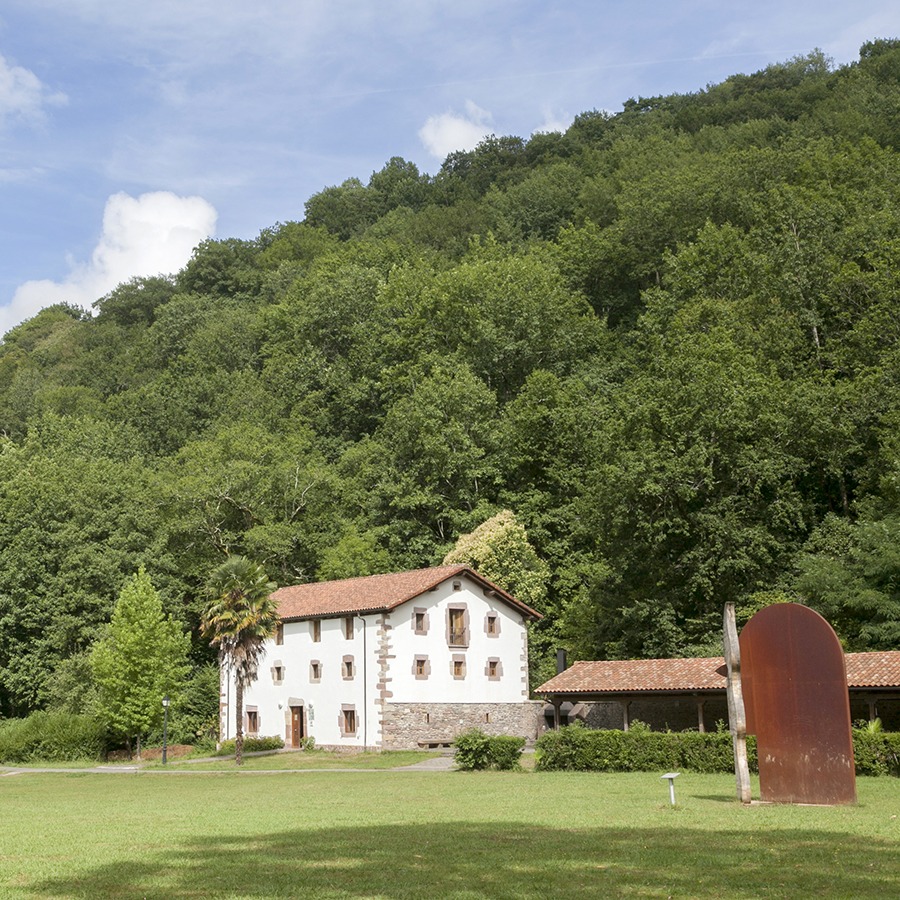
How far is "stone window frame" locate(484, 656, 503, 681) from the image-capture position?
5591 centimetres

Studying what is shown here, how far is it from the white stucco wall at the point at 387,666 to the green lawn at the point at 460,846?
23.9m

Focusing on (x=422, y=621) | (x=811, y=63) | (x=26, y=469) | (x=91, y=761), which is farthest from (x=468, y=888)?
(x=811, y=63)

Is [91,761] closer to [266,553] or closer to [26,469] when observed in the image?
[266,553]

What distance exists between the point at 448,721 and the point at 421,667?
2804 millimetres

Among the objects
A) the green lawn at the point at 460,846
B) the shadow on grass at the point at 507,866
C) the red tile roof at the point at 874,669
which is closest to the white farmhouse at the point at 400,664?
the red tile roof at the point at 874,669

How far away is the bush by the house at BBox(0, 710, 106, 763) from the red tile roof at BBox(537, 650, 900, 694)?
25557 millimetres

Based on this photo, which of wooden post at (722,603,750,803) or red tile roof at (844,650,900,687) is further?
Result: red tile roof at (844,650,900,687)

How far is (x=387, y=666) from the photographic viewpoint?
172ft

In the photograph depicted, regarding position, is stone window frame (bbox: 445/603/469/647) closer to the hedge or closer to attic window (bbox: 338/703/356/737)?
attic window (bbox: 338/703/356/737)

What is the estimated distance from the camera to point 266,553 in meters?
69.2

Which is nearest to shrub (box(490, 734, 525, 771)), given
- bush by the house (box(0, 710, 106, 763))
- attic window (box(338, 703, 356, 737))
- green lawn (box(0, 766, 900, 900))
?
green lawn (box(0, 766, 900, 900))

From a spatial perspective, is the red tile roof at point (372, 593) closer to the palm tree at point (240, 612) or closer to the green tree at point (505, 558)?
the palm tree at point (240, 612)

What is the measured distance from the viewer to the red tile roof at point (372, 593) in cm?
5366

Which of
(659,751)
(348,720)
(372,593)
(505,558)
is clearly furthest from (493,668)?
(659,751)
